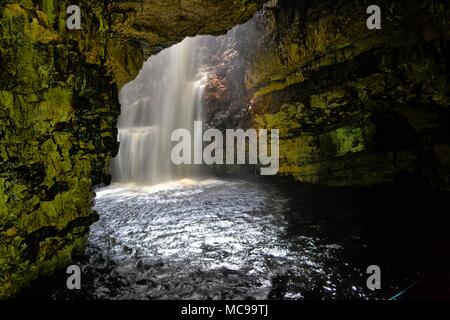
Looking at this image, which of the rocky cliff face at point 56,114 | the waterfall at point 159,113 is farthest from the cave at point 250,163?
the waterfall at point 159,113

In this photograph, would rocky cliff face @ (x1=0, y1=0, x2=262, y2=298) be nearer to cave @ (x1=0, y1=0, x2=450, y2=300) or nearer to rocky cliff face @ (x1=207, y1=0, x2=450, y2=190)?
cave @ (x1=0, y1=0, x2=450, y2=300)

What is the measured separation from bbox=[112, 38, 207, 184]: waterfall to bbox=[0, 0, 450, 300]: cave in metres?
3.49

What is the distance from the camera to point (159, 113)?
21.4 metres

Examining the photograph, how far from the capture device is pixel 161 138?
63.5 feet

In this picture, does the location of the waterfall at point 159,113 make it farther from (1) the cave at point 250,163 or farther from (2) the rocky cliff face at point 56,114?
(2) the rocky cliff face at point 56,114

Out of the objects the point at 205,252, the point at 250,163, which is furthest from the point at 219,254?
the point at 250,163

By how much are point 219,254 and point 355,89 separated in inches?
325

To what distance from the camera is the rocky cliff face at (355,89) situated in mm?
8906

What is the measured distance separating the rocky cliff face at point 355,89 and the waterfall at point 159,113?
22.4 ft

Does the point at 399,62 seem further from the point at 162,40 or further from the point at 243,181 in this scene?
the point at 243,181

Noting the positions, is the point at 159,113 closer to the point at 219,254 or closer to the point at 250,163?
the point at 250,163

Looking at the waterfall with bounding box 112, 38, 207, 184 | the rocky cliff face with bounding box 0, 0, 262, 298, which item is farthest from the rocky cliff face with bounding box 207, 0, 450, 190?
the waterfall with bounding box 112, 38, 207, 184

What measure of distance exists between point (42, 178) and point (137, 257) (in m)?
2.76

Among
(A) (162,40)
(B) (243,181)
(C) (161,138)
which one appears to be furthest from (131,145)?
(A) (162,40)
